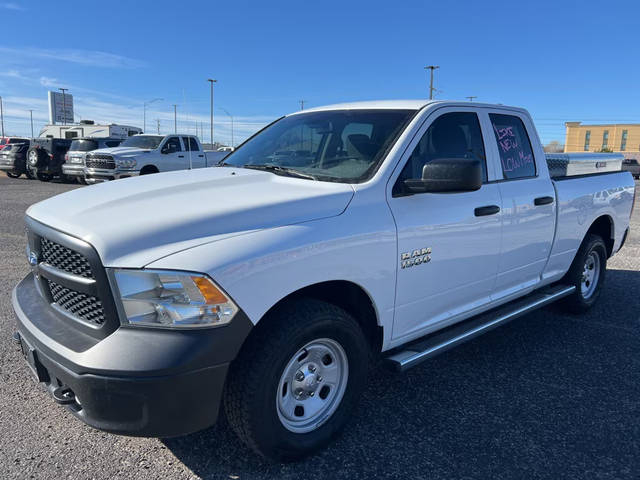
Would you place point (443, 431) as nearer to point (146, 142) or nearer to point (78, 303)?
point (78, 303)

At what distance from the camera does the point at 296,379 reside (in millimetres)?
2621

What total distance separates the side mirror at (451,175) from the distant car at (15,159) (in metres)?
22.7

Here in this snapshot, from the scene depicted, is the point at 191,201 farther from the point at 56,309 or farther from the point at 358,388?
the point at 358,388

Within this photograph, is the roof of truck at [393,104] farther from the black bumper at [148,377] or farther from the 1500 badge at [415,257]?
the black bumper at [148,377]

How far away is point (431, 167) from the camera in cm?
284

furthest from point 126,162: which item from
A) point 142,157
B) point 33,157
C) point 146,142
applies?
point 33,157

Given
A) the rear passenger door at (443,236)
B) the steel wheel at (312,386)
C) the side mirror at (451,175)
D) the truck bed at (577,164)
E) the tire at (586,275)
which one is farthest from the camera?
the tire at (586,275)

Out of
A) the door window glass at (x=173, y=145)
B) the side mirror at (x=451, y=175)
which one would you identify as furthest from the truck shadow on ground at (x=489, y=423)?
the door window glass at (x=173, y=145)

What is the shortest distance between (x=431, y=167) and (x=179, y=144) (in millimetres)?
14846

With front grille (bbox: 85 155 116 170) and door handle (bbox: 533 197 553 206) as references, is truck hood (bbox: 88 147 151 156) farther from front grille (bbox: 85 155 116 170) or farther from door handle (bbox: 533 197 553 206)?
door handle (bbox: 533 197 553 206)

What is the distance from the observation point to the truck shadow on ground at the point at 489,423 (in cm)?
262

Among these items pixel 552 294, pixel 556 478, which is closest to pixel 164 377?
pixel 556 478

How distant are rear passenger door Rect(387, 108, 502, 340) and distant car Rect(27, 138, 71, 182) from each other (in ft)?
64.0

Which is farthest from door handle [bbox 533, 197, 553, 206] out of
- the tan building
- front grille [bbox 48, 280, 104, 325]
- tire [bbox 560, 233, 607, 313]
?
the tan building
